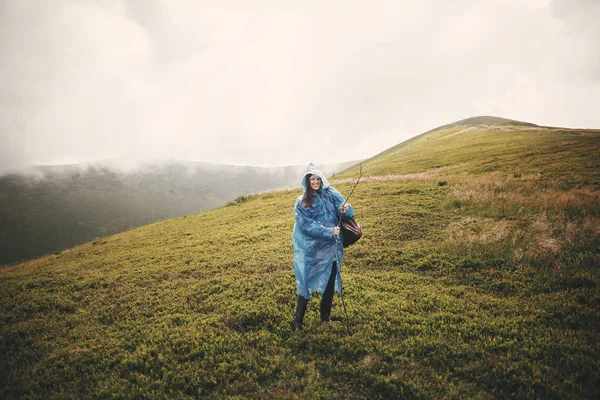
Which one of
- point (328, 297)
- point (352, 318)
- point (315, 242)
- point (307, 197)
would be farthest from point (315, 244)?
point (352, 318)

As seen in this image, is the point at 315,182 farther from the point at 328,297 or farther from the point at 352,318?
the point at 352,318

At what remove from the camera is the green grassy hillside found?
218 inches

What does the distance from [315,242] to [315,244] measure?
0.19 feet

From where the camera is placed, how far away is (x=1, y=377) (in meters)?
6.26

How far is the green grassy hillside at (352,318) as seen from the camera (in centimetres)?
554

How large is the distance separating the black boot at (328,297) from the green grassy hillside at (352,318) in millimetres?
364

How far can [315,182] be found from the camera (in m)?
7.11

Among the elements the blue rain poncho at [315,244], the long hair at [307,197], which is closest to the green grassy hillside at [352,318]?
the blue rain poncho at [315,244]

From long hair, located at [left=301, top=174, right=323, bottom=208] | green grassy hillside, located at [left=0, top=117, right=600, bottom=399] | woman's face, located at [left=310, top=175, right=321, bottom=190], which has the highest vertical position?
woman's face, located at [left=310, top=175, right=321, bottom=190]

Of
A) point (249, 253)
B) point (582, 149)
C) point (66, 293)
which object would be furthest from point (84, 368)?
point (582, 149)

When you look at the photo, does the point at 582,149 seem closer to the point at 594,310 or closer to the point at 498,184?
the point at 498,184

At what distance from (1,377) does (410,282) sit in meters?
12.3

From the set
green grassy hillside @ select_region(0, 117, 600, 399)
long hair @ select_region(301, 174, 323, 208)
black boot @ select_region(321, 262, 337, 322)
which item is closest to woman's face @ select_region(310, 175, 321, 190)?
long hair @ select_region(301, 174, 323, 208)

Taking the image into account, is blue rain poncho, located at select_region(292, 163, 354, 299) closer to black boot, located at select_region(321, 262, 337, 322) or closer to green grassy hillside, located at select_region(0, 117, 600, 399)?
black boot, located at select_region(321, 262, 337, 322)
